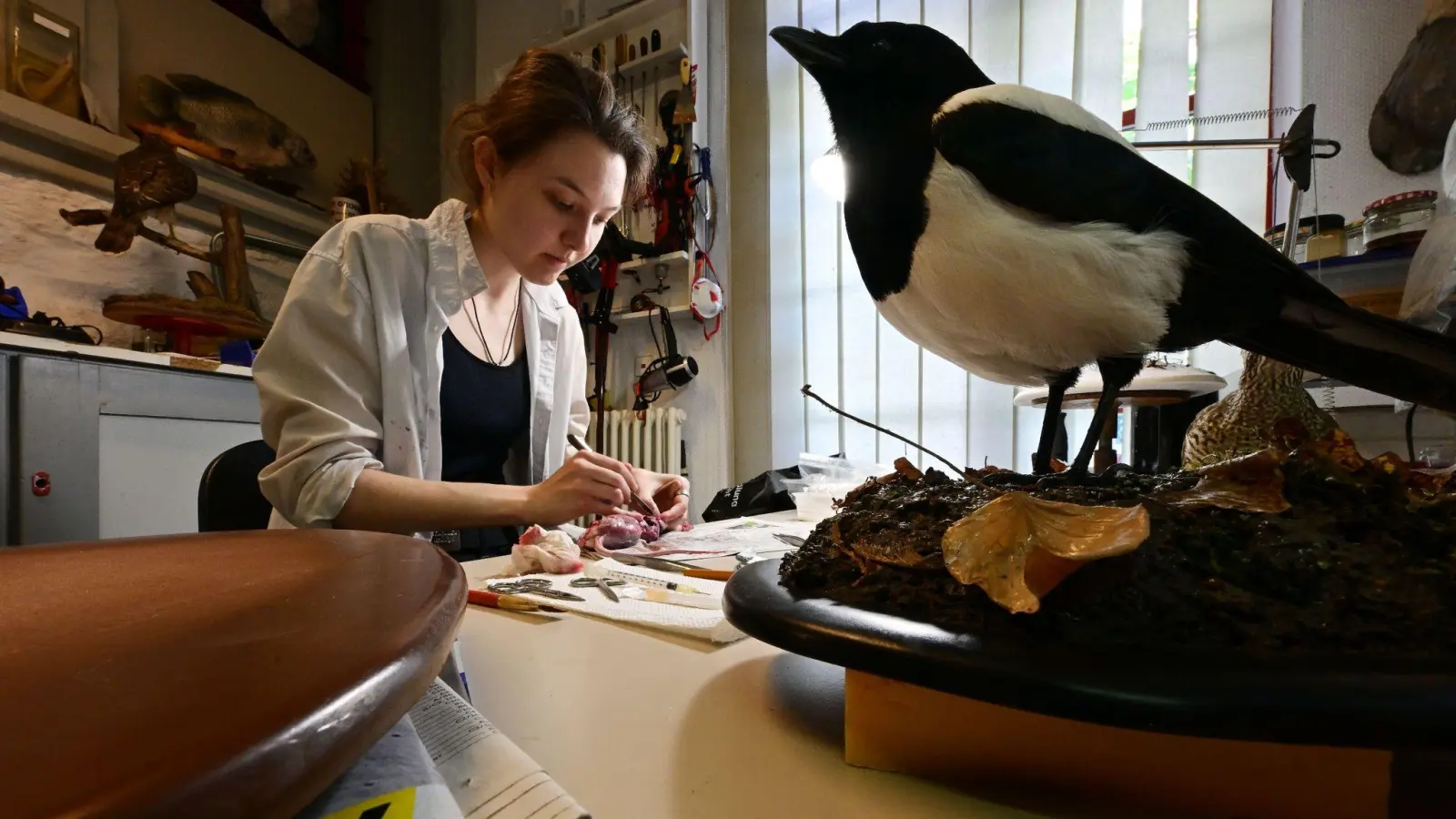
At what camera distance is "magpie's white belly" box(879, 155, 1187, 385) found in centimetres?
31

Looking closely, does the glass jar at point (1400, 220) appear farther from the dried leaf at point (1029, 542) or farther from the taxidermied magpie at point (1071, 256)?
the dried leaf at point (1029, 542)

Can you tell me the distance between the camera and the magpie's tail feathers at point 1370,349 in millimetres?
297

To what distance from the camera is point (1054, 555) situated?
0.21m

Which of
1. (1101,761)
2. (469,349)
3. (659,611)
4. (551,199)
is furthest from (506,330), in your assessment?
(1101,761)

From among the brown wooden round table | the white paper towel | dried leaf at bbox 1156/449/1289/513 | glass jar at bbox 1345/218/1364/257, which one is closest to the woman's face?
the white paper towel

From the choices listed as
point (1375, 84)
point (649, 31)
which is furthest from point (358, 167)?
point (1375, 84)

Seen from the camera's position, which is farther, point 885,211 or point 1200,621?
point 885,211

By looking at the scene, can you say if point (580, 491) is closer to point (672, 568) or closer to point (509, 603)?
point (672, 568)

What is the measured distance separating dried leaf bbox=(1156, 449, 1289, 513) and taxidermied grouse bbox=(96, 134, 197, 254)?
2.19 meters

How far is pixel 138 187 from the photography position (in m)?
1.57

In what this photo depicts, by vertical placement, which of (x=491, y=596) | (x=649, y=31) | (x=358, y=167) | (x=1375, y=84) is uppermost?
(x=649, y=31)

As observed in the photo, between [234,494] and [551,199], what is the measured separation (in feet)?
2.02

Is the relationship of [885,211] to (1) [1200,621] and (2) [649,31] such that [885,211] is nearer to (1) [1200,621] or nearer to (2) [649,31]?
(1) [1200,621]

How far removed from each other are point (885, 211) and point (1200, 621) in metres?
0.25
